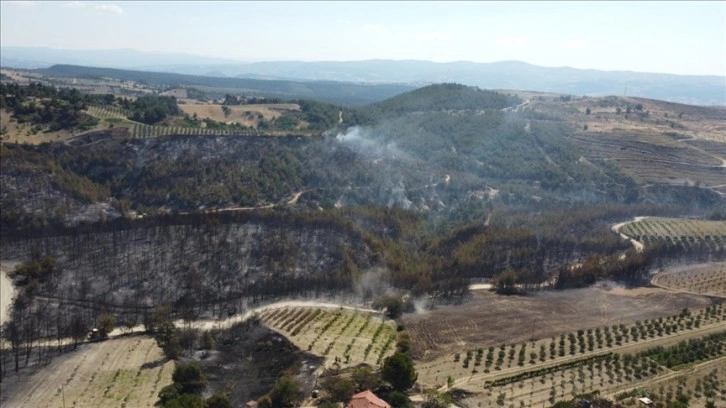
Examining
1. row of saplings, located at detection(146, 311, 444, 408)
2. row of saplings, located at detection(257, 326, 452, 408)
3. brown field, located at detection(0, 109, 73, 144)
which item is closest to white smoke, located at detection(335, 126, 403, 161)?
brown field, located at detection(0, 109, 73, 144)

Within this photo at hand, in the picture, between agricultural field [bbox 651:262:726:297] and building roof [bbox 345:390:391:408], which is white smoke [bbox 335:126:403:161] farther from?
building roof [bbox 345:390:391:408]

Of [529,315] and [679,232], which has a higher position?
[679,232]

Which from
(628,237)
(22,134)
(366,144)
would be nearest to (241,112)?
(366,144)

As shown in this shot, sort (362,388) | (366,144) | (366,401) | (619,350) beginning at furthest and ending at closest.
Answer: (366,144)
(619,350)
(362,388)
(366,401)

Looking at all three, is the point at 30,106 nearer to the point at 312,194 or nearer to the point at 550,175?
the point at 312,194

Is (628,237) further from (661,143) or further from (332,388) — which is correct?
(332,388)

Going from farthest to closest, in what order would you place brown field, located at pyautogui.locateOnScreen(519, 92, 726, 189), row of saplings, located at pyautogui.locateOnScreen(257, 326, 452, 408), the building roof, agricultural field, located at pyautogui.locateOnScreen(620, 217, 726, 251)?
brown field, located at pyautogui.locateOnScreen(519, 92, 726, 189) → agricultural field, located at pyautogui.locateOnScreen(620, 217, 726, 251) → row of saplings, located at pyautogui.locateOnScreen(257, 326, 452, 408) → the building roof
